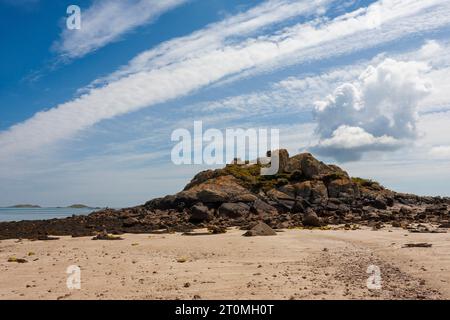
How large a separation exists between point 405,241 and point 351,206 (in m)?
26.2

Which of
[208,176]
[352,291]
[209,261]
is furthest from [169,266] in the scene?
[208,176]

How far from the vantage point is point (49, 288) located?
11367 millimetres

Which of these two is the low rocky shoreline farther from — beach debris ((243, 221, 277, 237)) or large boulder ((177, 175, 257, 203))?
beach debris ((243, 221, 277, 237))

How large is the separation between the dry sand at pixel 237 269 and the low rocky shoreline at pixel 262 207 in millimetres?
8144

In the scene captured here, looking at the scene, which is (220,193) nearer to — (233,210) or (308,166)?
(233,210)

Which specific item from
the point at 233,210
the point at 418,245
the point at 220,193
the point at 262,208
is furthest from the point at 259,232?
the point at 220,193

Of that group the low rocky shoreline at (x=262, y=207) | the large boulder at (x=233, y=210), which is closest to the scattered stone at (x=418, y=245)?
the low rocky shoreline at (x=262, y=207)

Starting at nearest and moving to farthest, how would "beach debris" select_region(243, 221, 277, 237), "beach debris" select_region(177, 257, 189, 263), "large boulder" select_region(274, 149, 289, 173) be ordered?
"beach debris" select_region(177, 257, 189, 263) → "beach debris" select_region(243, 221, 277, 237) → "large boulder" select_region(274, 149, 289, 173)

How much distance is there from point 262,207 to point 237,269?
2810 cm

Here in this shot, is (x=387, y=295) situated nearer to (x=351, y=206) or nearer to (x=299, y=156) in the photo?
(x=351, y=206)

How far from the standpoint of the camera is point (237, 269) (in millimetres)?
13766

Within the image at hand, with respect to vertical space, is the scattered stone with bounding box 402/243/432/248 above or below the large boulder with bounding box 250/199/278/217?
below

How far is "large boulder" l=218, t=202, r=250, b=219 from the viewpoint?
39406 millimetres

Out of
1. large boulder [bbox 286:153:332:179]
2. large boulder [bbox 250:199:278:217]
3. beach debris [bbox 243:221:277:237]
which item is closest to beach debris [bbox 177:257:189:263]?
beach debris [bbox 243:221:277:237]
